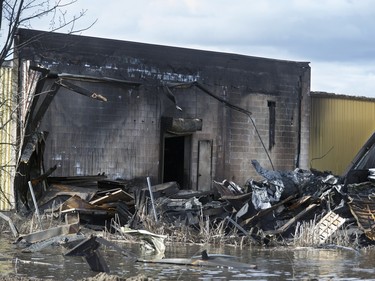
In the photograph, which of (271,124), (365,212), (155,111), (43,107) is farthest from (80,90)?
(365,212)

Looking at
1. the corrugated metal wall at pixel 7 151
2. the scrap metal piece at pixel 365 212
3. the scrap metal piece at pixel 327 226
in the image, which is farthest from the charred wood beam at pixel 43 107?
the scrap metal piece at pixel 365 212

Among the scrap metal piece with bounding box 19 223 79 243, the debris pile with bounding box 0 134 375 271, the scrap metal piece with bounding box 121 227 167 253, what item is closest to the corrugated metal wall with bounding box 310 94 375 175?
the debris pile with bounding box 0 134 375 271

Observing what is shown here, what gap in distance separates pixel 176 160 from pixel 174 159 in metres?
0.10

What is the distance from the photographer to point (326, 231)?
17297 mm

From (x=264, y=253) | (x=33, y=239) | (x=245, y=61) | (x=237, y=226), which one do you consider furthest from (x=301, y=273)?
(x=245, y=61)

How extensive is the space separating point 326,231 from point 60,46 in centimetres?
965

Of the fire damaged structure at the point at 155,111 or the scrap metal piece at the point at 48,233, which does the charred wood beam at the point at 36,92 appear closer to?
the fire damaged structure at the point at 155,111

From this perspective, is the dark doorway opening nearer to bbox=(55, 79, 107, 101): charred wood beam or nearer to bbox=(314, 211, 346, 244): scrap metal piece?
bbox=(55, 79, 107, 101): charred wood beam

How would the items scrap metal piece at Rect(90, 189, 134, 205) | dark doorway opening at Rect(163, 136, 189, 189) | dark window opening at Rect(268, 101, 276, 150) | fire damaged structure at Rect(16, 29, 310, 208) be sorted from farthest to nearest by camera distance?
dark window opening at Rect(268, 101, 276, 150) → dark doorway opening at Rect(163, 136, 189, 189) → fire damaged structure at Rect(16, 29, 310, 208) → scrap metal piece at Rect(90, 189, 134, 205)

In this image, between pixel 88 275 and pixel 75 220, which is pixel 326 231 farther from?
pixel 88 275

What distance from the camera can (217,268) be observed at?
43.2ft

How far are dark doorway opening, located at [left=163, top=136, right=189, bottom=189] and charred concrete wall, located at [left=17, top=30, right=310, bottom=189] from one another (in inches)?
5.6

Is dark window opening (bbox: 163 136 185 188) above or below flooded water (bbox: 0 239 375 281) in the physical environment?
above

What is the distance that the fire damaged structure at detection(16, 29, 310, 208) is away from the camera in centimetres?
2138
